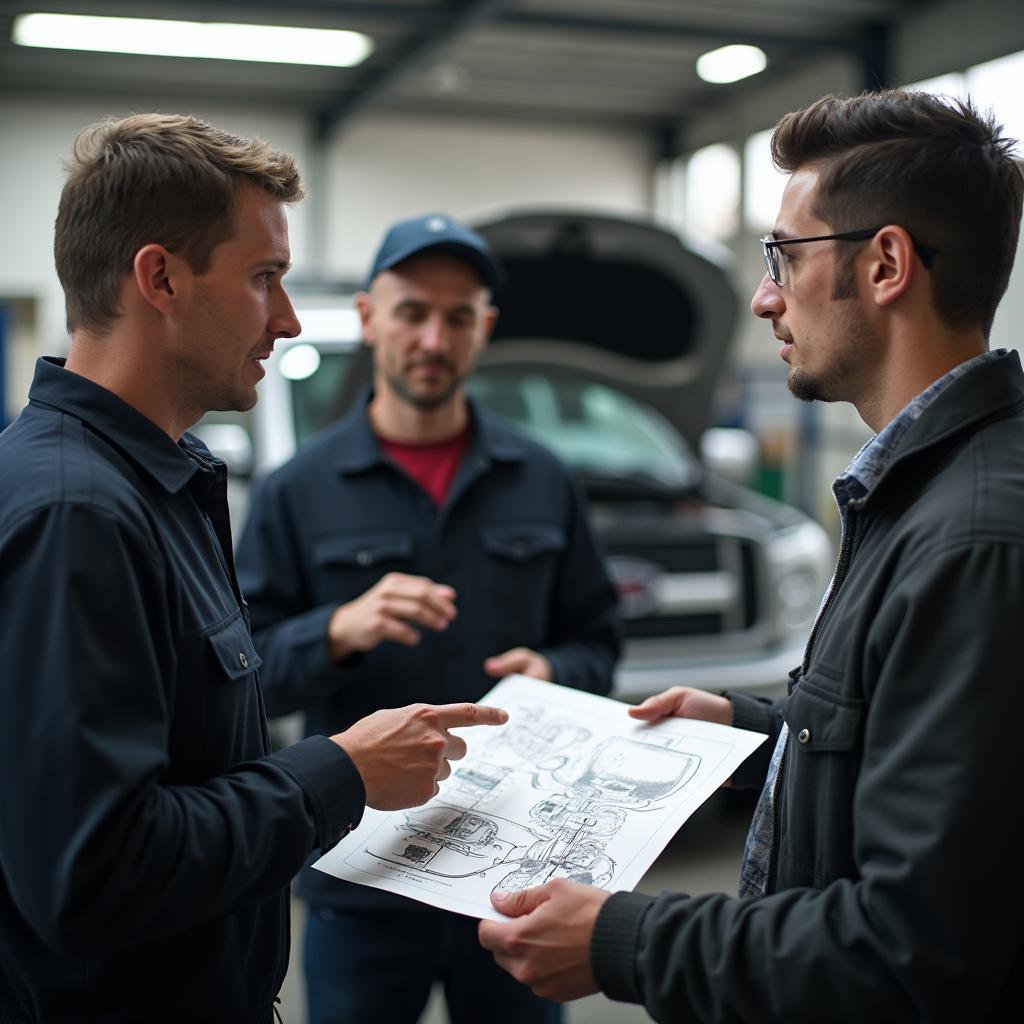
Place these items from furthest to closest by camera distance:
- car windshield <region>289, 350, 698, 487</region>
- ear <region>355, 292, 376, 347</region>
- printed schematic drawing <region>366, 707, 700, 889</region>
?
car windshield <region>289, 350, 698, 487</region> → ear <region>355, 292, 376, 347</region> → printed schematic drawing <region>366, 707, 700, 889</region>

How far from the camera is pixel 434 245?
244cm

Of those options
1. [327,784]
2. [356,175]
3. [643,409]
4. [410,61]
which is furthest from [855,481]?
[356,175]

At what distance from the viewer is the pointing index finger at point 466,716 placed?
1.55 meters

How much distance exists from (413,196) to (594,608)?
476 inches

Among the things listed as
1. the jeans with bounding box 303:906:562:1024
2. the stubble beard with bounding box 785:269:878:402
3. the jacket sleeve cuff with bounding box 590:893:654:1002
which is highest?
the stubble beard with bounding box 785:269:878:402

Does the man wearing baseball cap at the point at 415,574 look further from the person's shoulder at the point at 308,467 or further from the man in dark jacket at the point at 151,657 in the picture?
the man in dark jacket at the point at 151,657

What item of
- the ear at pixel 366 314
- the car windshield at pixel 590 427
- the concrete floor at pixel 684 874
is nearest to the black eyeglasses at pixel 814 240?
the ear at pixel 366 314

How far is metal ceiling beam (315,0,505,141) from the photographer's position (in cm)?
923

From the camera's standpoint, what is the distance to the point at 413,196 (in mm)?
13797

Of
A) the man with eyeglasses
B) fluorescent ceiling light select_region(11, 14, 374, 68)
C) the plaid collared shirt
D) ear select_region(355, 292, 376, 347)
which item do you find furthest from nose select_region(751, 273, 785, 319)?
fluorescent ceiling light select_region(11, 14, 374, 68)

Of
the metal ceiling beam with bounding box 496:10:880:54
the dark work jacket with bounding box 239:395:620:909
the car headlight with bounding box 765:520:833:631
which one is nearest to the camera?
the dark work jacket with bounding box 239:395:620:909

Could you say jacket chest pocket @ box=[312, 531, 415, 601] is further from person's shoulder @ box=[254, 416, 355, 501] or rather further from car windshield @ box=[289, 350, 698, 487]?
car windshield @ box=[289, 350, 698, 487]

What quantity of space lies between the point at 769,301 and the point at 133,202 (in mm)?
828

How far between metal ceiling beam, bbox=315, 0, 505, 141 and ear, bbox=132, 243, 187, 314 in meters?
8.33
